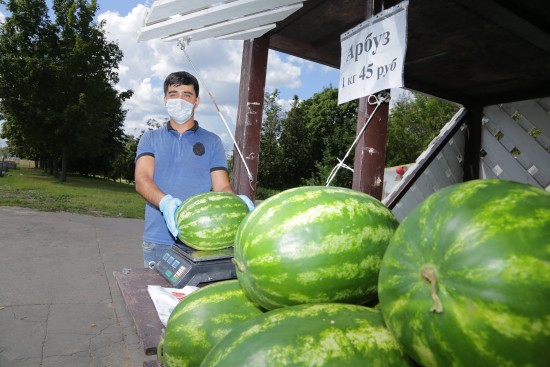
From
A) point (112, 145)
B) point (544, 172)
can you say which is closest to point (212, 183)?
point (544, 172)

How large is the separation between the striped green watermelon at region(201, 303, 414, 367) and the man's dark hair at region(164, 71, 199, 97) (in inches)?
103

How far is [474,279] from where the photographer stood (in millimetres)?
671

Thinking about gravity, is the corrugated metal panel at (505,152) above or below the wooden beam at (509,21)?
below

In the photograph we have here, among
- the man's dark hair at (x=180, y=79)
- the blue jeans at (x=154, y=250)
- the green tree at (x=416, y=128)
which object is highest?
the green tree at (x=416, y=128)

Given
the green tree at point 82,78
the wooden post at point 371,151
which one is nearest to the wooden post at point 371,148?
the wooden post at point 371,151

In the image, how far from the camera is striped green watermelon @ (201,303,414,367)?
0.76 m

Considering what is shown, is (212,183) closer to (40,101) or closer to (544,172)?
(544,172)

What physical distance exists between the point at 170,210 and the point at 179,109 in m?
0.99

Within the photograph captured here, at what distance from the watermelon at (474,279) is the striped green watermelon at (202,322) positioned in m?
0.52

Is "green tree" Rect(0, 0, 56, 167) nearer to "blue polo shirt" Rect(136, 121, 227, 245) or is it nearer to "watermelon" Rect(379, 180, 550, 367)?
"blue polo shirt" Rect(136, 121, 227, 245)

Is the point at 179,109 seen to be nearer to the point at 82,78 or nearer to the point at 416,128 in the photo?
the point at 82,78

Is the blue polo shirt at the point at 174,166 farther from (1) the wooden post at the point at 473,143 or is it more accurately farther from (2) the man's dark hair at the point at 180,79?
(1) the wooden post at the point at 473,143

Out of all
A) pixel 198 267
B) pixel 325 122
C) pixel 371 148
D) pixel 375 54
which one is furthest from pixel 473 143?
pixel 325 122

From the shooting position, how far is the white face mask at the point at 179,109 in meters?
3.12
